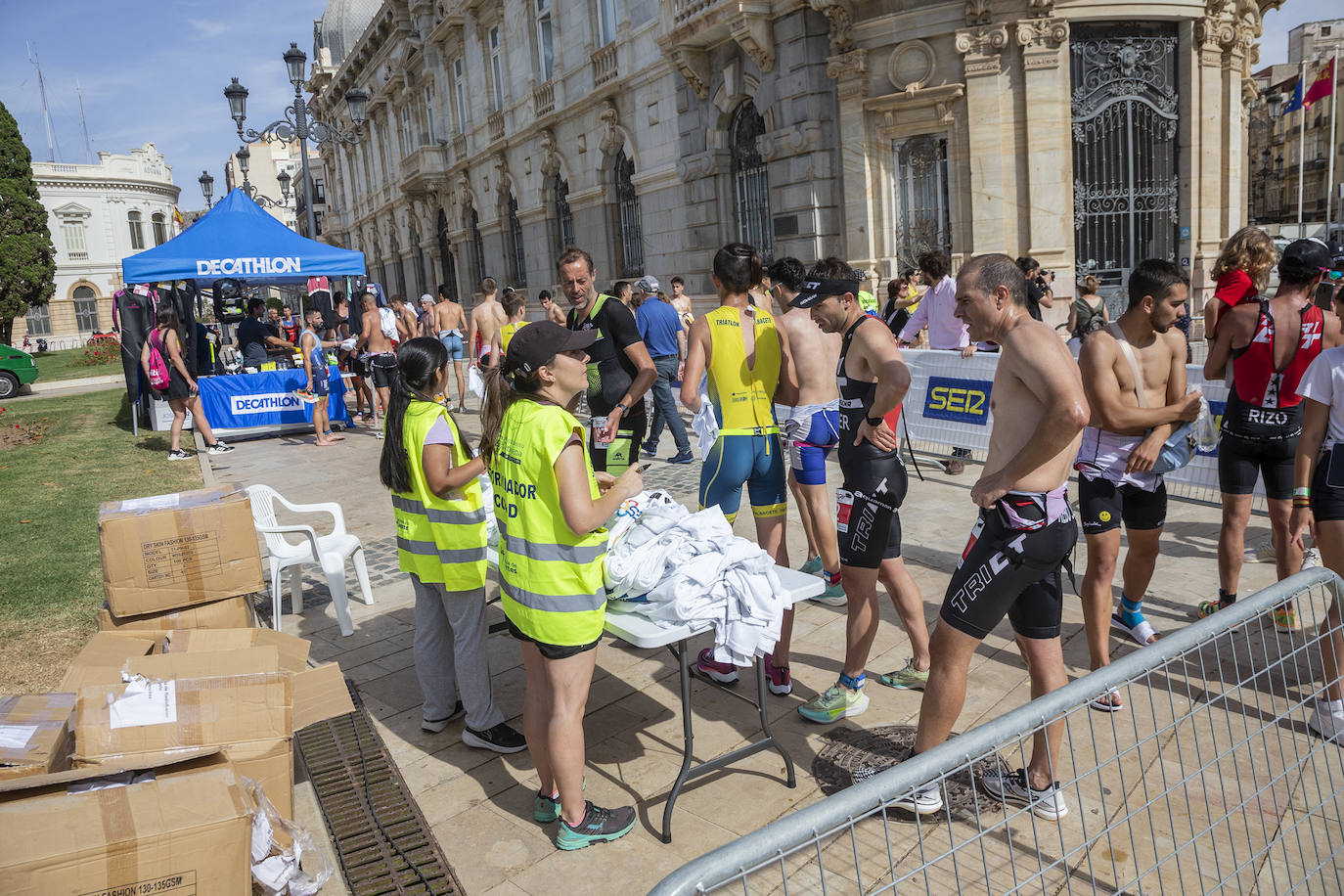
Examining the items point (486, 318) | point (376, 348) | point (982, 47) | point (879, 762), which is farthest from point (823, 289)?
point (982, 47)

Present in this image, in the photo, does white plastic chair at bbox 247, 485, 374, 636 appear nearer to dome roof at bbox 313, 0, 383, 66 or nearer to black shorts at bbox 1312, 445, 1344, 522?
black shorts at bbox 1312, 445, 1344, 522

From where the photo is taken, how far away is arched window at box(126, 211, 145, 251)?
71.9 meters

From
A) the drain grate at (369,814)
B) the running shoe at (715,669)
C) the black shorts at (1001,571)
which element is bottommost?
the drain grate at (369,814)

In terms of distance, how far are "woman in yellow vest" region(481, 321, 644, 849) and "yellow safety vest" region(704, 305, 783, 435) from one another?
5.13 ft

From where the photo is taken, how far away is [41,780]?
2.66 meters

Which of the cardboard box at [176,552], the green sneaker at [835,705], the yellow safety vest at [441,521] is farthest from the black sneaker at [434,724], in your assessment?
the green sneaker at [835,705]

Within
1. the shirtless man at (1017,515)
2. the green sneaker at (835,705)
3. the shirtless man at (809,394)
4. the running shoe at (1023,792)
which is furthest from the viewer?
the shirtless man at (809,394)

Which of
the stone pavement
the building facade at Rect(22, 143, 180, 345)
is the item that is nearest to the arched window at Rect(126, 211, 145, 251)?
the building facade at Rect(22, 143, 180, 345)

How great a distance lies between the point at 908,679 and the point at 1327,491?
1991 mm

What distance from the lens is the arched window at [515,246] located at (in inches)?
1097

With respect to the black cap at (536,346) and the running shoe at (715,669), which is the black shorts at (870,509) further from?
the black cap at (536,346)

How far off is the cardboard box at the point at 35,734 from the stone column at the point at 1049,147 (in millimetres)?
13697

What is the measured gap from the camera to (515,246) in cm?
2841

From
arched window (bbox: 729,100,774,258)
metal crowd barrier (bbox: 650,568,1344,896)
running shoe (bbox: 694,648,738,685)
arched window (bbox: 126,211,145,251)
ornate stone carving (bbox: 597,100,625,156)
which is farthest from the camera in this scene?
arched window (bbox: 126,211,145,251)
